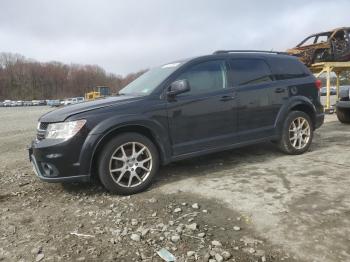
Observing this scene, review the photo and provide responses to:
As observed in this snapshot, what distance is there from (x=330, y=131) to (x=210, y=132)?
4.72m

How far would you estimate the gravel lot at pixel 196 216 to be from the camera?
2.85 metres

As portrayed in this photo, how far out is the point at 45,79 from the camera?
10238 cm

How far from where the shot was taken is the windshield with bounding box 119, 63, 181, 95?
4.77 meters

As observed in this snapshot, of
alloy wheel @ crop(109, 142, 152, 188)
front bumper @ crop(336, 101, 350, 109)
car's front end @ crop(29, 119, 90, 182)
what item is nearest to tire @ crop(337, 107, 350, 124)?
front bumper @ crop(336, 101, 350, 109)

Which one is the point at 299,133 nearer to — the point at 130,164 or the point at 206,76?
the point at 206,76

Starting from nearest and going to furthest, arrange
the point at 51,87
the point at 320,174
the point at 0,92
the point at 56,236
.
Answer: the point at 56,236
the point at 320,174
the point at 0,92
the point at 51,87

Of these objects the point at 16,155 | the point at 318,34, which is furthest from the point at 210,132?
the point at 318,34

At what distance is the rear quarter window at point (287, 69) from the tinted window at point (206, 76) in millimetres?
1093

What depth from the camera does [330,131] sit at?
831 cm

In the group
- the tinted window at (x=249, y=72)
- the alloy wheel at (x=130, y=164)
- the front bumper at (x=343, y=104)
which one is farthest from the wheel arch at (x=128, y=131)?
the front bumper at (x=343, y=104)

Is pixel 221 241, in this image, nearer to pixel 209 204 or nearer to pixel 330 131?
pixel 209 204

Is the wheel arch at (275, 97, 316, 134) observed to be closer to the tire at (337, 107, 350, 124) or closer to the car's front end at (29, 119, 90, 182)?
the car's front end at (29, 119, 90, 182)

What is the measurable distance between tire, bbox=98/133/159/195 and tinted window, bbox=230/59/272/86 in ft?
5.74

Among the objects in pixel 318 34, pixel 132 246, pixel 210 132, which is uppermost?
pixel 318 34
